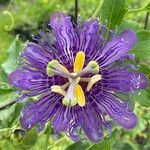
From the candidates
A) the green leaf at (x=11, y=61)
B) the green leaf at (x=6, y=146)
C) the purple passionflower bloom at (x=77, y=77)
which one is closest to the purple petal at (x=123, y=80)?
the purple passionflower bloom at (x=77, y=77)

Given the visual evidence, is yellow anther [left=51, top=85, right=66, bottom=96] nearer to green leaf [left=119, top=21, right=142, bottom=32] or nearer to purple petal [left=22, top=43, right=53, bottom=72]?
purple petal [left=22, top=43, right=53, bottom=72]

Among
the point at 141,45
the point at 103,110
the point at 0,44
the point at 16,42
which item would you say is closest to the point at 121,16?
the point at 141,45

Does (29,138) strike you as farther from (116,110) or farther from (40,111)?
(116,110)

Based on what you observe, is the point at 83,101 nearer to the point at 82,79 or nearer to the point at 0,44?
the point at 82,79

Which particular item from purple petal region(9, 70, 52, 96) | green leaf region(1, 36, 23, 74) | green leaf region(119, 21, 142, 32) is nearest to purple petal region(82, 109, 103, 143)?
purple petal region(9, 70, 52, 96)

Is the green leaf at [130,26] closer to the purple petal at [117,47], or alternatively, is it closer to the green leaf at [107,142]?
the purple petal at [117,47]
